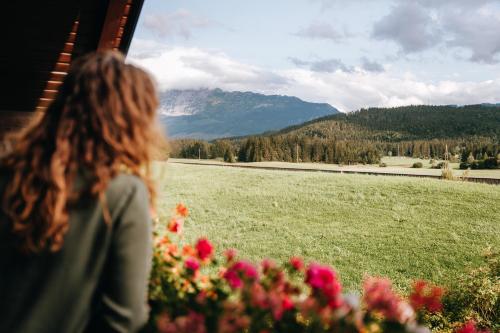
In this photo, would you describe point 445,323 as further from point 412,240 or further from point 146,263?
point 412,240

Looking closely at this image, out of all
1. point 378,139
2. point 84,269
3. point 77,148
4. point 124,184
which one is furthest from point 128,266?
point 378,139

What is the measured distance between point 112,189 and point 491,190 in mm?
26879

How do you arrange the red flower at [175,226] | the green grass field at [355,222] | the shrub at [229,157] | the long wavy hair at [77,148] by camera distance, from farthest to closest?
the shrub at [229,157]
the green grass field at [355,222]
the red flower at [175,226]
the long wavy hair at [77,148]

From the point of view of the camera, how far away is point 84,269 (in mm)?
1497

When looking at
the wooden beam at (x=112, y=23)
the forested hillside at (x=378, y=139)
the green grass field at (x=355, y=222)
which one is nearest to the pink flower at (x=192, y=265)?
the wooden beam at (x=112, y=23)

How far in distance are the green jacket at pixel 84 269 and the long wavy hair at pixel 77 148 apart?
0.15 feet

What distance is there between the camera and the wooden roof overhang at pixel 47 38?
405cm

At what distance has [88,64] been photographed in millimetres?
1575

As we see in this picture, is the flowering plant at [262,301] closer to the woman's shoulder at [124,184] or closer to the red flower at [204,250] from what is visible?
the red flower at [204,250]

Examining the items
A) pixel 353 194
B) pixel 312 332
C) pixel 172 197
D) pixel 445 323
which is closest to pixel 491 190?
pixel 353 194

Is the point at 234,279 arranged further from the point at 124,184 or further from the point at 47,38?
the point at 47,38

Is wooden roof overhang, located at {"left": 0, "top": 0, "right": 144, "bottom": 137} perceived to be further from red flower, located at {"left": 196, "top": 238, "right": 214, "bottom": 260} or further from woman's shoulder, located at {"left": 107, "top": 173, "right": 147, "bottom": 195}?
woman's shoulder, located at {"left": 107, "top": 173, "right": 147, "bottom": 195}

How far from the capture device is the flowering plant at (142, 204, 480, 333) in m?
1.60

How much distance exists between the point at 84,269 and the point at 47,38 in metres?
3.87
